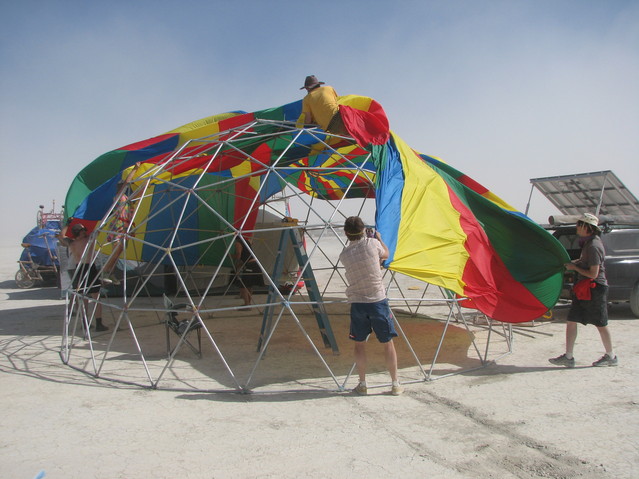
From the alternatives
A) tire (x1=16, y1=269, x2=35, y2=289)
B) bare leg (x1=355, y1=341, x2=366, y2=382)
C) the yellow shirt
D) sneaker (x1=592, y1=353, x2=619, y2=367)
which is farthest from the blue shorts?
tire (x1=16, y1=269, x2=35, y2=289)

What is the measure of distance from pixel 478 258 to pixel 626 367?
6.19 feet

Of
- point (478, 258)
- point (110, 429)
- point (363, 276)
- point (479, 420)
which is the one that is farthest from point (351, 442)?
point (478, 258)

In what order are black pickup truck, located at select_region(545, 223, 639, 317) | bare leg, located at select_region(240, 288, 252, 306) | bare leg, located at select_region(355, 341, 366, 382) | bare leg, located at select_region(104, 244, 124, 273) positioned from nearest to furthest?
bare leg, located at select_region(355, 341, 366, 382)
bare leg, located at select_region(104, 244, 124, 273)
black pickup truck, located at select_region(545, 223, 639, 317)
bare leg, located at select_region(240, 288, 252, 306)

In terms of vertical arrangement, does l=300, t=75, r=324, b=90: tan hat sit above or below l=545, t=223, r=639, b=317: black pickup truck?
above

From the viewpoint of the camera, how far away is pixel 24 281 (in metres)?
14.2

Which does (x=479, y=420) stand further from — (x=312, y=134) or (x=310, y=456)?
(x=312, y=134)

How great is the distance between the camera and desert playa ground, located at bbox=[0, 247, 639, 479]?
311 centimetres

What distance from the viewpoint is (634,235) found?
7.70 meters

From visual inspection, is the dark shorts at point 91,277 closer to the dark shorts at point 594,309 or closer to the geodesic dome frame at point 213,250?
the geodesic dome frame at point 213,250

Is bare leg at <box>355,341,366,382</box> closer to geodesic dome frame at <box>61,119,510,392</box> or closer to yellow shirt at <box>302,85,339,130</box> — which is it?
geodesic dome frame at <box>61,119,510,392</box>

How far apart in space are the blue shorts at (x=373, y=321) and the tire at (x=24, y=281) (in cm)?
1305

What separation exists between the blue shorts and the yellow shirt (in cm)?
265

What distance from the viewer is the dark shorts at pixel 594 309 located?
5051mm

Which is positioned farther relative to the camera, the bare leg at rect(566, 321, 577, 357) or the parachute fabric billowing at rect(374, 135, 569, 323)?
the bare leg at rect(566, 321, 577, 357)
